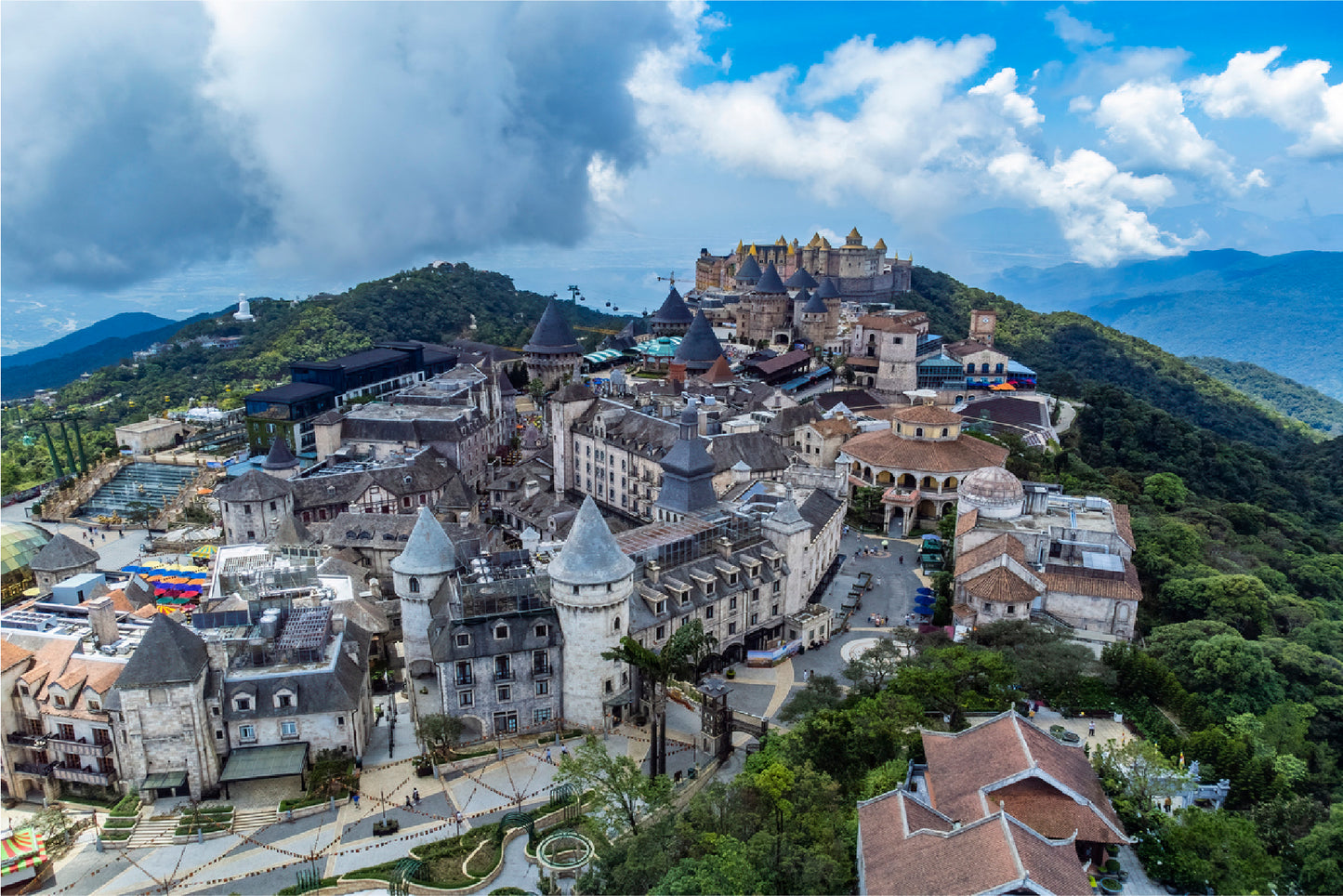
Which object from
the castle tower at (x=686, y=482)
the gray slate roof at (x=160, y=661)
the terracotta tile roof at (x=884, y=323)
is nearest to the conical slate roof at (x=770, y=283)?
the terracotta tile roof at (x=884, y=323)

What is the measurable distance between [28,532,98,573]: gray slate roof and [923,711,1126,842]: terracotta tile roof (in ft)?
232

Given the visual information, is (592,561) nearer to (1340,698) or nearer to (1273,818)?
(1273,818)

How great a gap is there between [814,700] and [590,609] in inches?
558

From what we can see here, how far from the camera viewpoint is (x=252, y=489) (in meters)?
80.8

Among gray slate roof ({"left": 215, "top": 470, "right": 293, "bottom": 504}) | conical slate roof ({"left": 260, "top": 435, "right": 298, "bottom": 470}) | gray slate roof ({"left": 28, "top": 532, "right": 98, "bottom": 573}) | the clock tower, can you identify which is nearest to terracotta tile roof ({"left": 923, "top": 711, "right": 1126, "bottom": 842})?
gray slate roof ({"left": 215, "top": 470, "right": 293, "bottom": 504})

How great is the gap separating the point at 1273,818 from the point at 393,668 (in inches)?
2167

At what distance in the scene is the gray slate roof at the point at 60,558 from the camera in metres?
72.6

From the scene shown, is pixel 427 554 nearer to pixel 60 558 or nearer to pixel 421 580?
pixel 421 580

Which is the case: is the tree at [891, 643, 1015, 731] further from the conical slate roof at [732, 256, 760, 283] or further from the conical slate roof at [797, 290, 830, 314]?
the conical slate roof at [732, 256, 760, 283]

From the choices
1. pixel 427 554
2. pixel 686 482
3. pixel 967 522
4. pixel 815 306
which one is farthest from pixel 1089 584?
pixel 815 306

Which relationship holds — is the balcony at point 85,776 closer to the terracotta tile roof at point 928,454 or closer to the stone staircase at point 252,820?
the stone staircase at point 252,820

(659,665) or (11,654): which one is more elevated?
(659,665)

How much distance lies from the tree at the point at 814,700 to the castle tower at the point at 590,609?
10.4 m

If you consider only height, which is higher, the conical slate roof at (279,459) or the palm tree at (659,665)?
the conical slate roof at (279,459)
